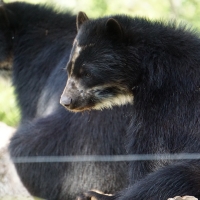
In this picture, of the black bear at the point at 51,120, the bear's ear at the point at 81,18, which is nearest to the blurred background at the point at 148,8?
the black bear at the point at 51,120

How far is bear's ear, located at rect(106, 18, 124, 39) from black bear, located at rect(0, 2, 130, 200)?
922 millimetres

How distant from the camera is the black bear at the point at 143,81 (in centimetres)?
498

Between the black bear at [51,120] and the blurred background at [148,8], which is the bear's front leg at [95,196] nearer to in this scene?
the black bear at [51,120]

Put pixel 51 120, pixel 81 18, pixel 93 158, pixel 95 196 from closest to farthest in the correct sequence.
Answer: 1. pixel 95 196
2. pixel 81 18
3. pixel 93 158
4. pixel 51 120

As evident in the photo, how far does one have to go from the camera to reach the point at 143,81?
5.14 m

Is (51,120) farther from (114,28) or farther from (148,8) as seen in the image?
(148,8)

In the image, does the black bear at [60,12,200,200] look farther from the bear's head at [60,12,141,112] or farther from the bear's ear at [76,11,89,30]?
the bear's ear at [76,11,89,30]

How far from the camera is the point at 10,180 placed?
6680mm

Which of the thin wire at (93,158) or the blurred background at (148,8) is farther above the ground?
the thin wire at (93,158)

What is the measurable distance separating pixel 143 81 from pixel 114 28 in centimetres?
44

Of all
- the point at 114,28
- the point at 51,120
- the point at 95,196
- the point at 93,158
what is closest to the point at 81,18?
the point at 114,28

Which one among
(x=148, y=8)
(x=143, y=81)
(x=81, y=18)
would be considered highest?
(x=143, y=81)

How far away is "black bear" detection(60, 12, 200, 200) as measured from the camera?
196 inches

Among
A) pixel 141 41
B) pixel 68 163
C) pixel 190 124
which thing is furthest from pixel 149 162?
pixel 68 163
